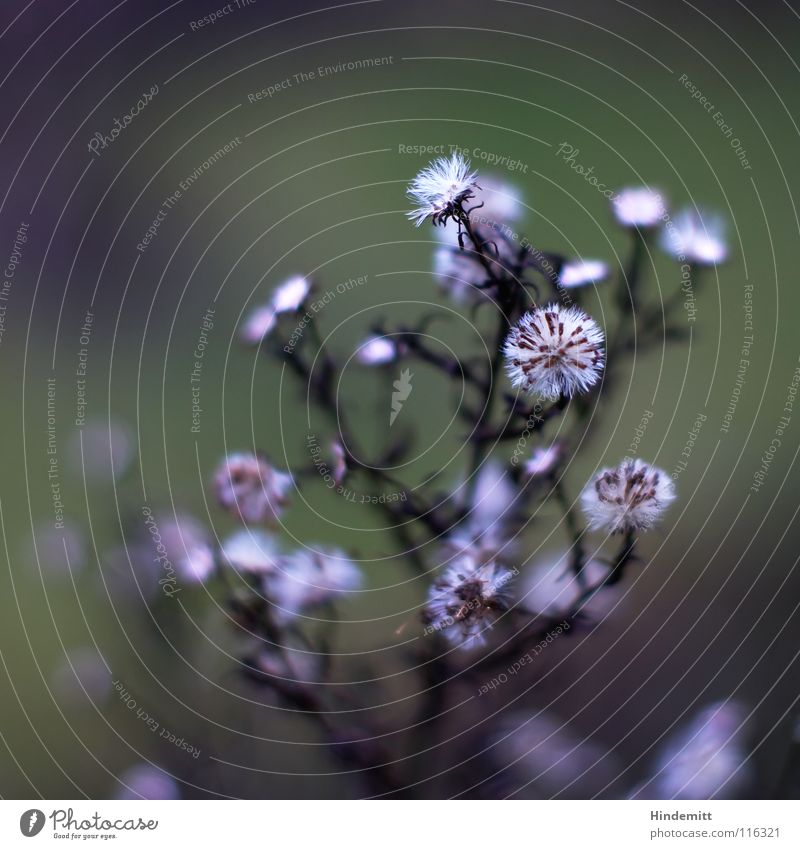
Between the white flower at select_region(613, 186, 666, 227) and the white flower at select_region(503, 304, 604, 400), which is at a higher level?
the white flower at select_region(613, 186, 666, 227)

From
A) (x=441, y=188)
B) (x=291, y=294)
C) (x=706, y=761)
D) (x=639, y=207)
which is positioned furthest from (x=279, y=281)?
(x=706, y=761)

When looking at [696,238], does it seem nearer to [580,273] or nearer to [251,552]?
[580,273]

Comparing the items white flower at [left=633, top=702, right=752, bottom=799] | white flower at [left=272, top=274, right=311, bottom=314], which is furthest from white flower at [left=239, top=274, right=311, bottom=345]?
white flower at [left=633, top=702, right=752, bottom=799]

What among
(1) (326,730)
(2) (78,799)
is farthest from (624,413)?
(2) (78,799)

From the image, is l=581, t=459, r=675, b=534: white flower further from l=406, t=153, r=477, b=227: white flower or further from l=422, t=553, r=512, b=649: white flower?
l=406, t=153, r=477, b=227: white flower

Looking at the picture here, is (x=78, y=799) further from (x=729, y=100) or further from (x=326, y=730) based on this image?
(x=729, y=100)

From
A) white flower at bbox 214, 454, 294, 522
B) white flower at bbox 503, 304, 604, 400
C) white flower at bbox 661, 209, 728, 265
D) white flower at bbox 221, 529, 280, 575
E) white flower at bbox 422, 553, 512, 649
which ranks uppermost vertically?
white flower at bbox 661, 209, 728, 265

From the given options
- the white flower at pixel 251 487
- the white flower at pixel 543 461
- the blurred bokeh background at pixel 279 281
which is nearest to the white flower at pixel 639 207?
the blurred bokeh background at pixel 279 281
